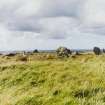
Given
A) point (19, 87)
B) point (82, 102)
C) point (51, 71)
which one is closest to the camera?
point (82, 102)

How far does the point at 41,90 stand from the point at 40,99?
1.99 m

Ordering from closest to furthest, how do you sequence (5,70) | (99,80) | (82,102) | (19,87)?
(82,102) → (99,80) → (19,87) → (5,70)

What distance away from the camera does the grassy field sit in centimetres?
1577

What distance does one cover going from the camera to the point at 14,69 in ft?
86.7

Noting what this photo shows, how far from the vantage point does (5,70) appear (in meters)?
26.4

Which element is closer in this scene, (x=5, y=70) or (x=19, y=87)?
(x=19, y=87)

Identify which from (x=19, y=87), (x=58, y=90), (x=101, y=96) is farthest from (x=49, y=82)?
(x=101, y=96)

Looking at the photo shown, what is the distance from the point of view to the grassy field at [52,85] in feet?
51.8

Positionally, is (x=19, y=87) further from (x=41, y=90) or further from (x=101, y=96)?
(x=101, y=96)

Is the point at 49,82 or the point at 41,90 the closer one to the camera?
the point at 41,90

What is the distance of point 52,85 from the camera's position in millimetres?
19188

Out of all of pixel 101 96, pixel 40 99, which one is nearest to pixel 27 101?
pixel 40 99

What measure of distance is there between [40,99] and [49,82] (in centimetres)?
429

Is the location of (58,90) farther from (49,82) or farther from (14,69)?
(14,69)
